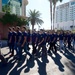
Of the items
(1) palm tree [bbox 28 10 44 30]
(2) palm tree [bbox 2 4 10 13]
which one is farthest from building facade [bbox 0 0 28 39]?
(1) palm tree [bbox 28 10 44 30]

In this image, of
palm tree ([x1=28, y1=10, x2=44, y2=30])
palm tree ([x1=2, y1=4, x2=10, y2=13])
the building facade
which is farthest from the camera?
palm tree ([x1=28, y1=10, x2=44, y2=30])

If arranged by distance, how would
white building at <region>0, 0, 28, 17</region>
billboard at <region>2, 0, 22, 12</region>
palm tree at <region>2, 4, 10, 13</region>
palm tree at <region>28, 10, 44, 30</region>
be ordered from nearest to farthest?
billboard at <region>2, 0, 22, 12</region> → palm tree at <region>2, 4, 10, 13</region> → white building at <region>0, 0, 28, 17</region> → palm tree at <region>28, 10, 44, 30</region>

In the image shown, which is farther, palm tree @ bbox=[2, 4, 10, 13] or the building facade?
palm tree @ bbox=[2, 4, 10, 13]

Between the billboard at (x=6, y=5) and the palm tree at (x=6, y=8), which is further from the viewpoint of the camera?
the palm tree at (x=6, y=8)

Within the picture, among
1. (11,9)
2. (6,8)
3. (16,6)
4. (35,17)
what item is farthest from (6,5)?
(35,17)

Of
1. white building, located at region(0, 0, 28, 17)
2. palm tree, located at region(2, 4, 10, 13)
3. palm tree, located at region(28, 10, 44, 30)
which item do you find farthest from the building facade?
palm tree, located at region(28, 10, 44, 30)

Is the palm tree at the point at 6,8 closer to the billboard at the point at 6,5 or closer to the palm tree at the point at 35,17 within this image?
the billboard at the point at 6,5

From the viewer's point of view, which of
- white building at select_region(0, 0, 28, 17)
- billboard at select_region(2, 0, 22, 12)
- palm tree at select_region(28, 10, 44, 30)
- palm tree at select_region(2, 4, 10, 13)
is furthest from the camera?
palm tree at select_region(28, 10, 44, 30)

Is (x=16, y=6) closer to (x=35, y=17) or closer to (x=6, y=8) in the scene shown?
(x=6, y=8)

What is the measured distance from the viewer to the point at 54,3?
1736 inches

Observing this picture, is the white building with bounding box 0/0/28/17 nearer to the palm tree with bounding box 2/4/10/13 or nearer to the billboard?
the billboard

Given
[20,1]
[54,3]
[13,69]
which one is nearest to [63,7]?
[54,3]

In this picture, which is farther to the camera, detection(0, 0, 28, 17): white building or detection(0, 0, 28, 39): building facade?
detection(0, 0, 28, 17): white building

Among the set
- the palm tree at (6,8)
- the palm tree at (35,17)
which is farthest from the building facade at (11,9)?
the palm tree at (35,17)
